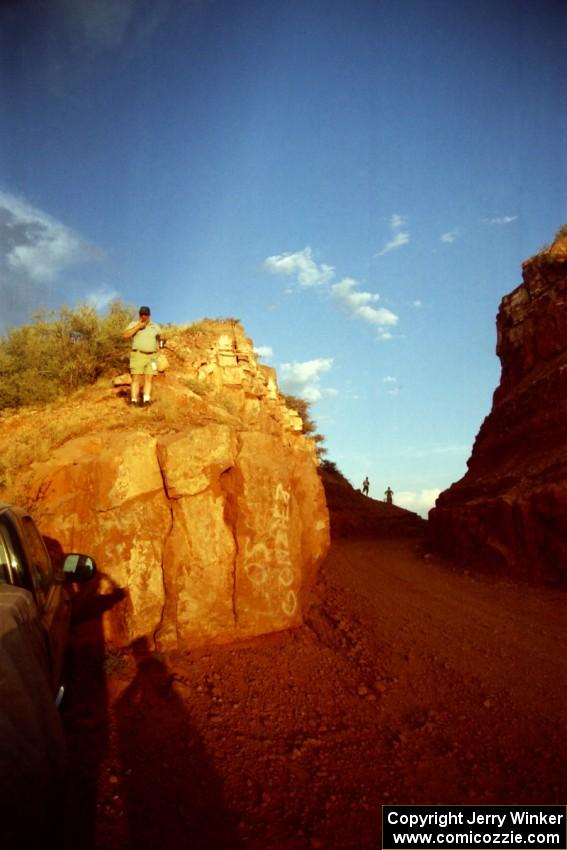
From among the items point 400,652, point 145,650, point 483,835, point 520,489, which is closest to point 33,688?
point 483,835

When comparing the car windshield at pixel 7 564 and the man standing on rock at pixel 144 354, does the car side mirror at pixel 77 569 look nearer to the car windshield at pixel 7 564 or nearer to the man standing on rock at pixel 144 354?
the car windshield at pixel 7 564

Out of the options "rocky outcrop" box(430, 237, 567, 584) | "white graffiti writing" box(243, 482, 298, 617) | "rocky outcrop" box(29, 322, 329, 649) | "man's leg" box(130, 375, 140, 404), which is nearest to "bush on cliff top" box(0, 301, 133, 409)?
"man's leg" box(130, 375, 140, 404)

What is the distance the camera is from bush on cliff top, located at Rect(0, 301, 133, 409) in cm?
1077

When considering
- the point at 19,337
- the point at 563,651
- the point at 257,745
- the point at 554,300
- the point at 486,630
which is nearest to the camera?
the point at 257,745

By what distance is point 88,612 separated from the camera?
5477mm

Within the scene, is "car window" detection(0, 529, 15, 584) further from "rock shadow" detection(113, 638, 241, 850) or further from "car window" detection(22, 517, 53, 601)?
"rock shadow" detection(113, 638, 241, 850)

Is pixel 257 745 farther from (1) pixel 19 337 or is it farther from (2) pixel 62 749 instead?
(1) pixel 19 337

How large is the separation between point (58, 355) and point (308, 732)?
10.0 metres

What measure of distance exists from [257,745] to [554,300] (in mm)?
17564

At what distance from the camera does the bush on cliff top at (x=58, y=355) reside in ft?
35.3

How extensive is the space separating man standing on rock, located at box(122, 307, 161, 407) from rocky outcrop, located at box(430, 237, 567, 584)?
993 cm

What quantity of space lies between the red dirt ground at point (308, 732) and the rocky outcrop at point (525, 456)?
16.0ft

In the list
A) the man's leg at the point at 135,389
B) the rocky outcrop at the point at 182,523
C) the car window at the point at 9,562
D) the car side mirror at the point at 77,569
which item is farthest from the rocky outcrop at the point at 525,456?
the car window at the point at 9,562

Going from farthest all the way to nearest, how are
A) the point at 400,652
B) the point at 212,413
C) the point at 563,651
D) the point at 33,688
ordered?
the point at 212,413 < the point at 563,651 < the point at 400,652 < the point at 33,688
